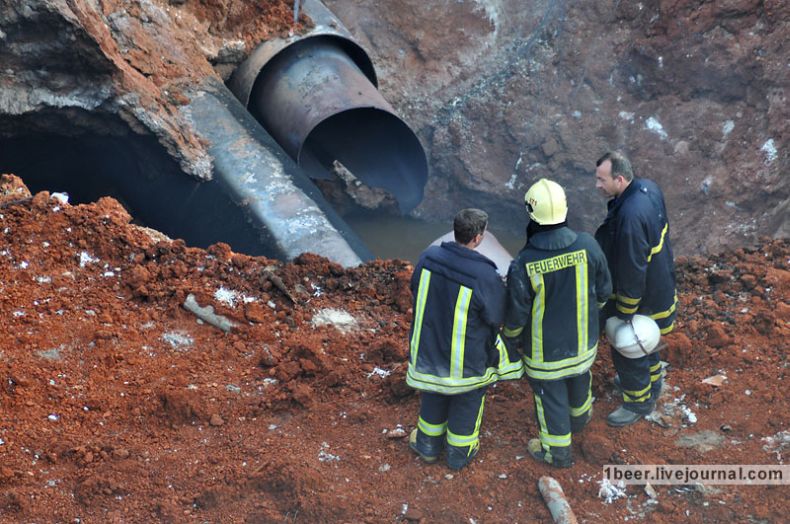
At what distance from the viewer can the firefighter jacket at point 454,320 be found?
311cm

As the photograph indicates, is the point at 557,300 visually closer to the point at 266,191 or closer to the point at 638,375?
the point at 638,375

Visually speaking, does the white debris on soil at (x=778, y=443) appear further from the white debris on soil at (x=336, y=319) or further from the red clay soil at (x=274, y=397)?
the white debris on soil at (x=336, y=319)

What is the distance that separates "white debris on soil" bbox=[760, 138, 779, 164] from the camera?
6.75 meters

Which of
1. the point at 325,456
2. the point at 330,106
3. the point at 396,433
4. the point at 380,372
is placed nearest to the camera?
the point at 325,456

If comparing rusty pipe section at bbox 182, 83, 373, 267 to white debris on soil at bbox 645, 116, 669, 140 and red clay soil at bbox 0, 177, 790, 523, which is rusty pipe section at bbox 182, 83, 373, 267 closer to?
red clay soil at bbox 0, 177, 790, 523

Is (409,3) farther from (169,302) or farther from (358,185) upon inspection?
(169,302)

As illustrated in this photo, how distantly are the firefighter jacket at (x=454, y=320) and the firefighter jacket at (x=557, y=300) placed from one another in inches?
4.0

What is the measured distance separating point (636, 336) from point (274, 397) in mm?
1786

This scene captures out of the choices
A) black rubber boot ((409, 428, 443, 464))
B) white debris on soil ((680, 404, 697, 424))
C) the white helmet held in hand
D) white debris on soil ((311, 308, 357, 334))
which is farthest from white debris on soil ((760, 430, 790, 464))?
white debris on soil ((311, 308, 357, 334))

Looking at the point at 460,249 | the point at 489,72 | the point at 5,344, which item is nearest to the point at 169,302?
the point at 5,344

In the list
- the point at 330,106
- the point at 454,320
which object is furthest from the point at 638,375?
the point at 330,106

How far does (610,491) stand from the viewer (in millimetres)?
3330

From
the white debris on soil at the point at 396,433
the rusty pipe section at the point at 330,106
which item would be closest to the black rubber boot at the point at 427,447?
the white debris on soil at the point at 396,433

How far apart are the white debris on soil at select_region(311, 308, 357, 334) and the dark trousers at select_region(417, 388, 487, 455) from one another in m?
1.11
